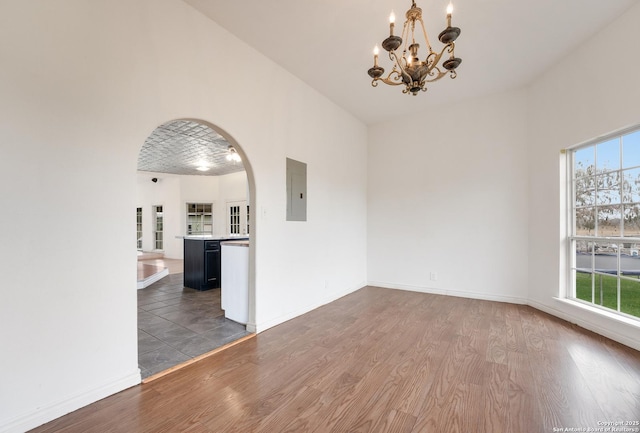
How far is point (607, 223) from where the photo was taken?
3.02m

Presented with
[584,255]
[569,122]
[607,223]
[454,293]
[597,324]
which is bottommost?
[454,293]

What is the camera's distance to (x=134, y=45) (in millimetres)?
2049

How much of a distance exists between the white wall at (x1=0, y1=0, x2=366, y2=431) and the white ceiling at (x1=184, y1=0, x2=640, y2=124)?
19.4 inches

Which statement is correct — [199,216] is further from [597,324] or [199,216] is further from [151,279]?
[597,324]

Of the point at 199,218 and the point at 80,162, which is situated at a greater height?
the point at 80,162

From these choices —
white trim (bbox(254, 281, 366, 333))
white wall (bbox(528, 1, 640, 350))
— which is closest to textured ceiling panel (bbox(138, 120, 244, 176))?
white trim (bbox(254, 281, 366, 333))

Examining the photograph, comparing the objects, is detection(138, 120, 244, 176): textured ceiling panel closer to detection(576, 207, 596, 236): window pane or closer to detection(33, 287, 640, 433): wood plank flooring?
detection(33, 287, 640, 433): wood plank flooring

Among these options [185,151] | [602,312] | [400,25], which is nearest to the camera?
[400,25]

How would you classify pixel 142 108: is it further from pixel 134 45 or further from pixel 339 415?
pixel 339 415

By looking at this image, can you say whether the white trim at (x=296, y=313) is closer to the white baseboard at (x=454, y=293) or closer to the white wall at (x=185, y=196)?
the white baseboard at (x=454, y=293)

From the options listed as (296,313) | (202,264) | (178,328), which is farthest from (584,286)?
(202,264)

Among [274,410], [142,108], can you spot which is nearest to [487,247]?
[274,410]

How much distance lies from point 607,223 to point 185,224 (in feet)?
32.7

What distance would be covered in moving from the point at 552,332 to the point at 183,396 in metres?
3.59
